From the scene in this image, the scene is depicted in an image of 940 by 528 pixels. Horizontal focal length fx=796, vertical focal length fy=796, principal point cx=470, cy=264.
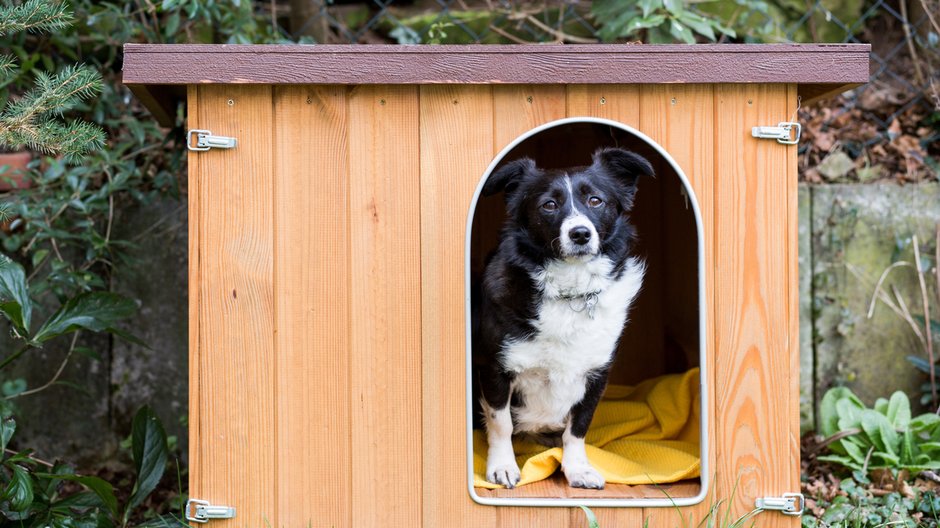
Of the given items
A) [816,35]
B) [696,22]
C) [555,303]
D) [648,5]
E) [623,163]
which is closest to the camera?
[555,303]

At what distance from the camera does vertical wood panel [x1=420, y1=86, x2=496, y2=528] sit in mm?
2262

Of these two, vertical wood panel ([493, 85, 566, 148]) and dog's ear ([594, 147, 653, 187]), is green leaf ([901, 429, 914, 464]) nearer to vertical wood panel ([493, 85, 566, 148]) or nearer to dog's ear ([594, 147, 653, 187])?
dog's ear ([594, 147, 653, 187])

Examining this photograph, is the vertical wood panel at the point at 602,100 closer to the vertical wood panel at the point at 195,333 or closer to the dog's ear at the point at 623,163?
the dog's ear at the point at 623,163

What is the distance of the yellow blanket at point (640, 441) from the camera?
2502 millimetres

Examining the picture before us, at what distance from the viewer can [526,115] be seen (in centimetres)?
226

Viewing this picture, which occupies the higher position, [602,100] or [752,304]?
[602,100]

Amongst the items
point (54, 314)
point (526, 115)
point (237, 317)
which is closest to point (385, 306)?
point (237, 317)

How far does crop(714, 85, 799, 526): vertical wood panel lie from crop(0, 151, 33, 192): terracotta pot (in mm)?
2863

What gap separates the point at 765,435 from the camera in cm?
228

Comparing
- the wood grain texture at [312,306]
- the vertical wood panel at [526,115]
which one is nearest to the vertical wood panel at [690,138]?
the vertical wood panel at [526,115]

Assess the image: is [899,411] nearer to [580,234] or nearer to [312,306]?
[580,234]

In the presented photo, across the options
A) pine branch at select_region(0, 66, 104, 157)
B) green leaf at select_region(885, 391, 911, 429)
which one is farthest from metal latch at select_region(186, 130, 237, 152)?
green leaf at select_region(885, 391, 911, 429)

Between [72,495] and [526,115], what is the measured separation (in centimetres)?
194

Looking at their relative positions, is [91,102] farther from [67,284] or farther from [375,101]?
[375,101]
